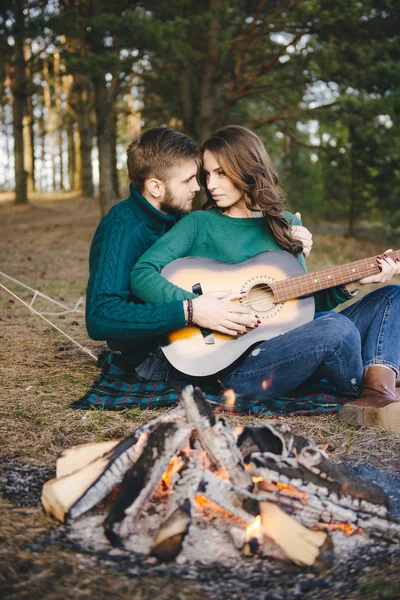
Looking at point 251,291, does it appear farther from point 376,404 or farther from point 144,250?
point 376,404

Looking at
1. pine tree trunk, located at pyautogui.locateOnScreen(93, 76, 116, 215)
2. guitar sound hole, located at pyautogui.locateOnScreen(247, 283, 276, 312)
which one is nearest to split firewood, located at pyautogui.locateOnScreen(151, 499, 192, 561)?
guitar sound hole, located at pyautogui.locateOnScreen(247, 283, 276, 312)

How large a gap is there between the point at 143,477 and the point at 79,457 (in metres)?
0.35

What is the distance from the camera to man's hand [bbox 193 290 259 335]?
321 centimetres

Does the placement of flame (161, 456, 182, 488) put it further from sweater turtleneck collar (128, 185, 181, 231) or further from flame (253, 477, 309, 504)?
sweater turtleneck collar (128, 185, 181, 231)

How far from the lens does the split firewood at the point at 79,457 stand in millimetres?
2307

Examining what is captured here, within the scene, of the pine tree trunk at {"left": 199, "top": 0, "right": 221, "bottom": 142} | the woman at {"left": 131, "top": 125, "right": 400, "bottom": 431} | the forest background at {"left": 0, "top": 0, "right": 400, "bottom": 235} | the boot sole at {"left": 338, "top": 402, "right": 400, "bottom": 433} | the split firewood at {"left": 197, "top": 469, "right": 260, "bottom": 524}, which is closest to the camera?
the split firewood at {"left": 197, "top": 469, "right": 260, "bottom": 524}

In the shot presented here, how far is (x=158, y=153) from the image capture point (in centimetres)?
345

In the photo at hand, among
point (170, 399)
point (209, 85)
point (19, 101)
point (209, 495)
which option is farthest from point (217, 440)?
point (19, 101)

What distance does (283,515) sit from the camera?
2.02 meters

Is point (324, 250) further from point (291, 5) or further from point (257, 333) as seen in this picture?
point (257, 333)

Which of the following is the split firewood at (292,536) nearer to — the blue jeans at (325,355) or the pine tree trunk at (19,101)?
the blue jeans at (325,355)

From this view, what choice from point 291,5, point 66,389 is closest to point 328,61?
point 291,5

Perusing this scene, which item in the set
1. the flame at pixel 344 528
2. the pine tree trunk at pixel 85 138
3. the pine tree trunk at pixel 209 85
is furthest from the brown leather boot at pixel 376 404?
the pine tree trunk at pixel 85 138

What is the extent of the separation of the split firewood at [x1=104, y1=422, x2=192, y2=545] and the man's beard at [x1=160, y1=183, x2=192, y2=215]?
5.58 ft
